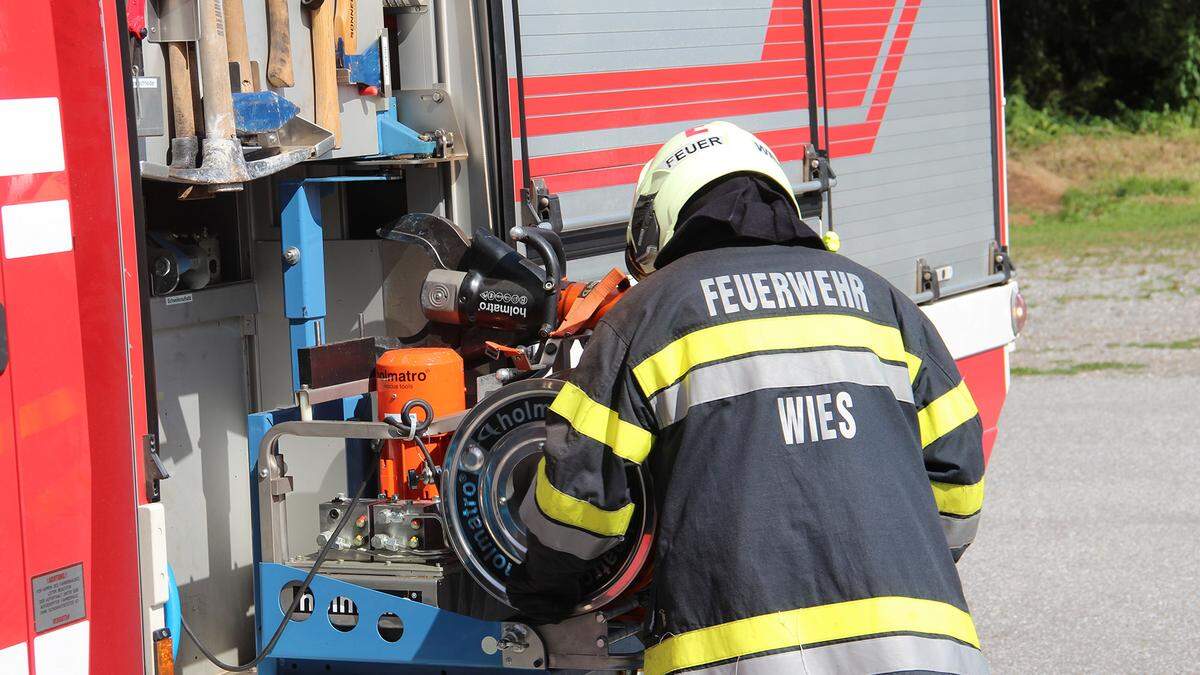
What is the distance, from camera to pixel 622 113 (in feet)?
12.2

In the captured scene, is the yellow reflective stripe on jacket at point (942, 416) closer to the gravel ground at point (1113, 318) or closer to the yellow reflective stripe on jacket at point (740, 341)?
the yellow reflective stripe on jacket at point (740, 341)

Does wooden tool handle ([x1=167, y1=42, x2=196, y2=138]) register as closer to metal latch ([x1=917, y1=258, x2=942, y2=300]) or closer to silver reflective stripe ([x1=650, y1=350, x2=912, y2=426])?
silver reflective stripe ([x1=650, y1=350, x2=912, y2=426])

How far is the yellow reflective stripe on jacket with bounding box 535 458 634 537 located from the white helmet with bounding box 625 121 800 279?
49 cm

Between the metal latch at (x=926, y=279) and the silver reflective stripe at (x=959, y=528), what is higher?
the metal latch at (x=926, y=279)

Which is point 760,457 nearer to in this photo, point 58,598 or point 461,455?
point 461,455

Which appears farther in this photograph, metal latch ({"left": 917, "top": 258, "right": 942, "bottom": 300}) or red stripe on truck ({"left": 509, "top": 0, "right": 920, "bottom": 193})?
metal latch ({"left": 917, "top": 258, "right": 942, "bottom": 300})

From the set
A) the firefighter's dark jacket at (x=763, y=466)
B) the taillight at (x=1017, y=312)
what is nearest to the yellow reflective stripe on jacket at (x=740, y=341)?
the firefighter's dark jacket at (x=763, y=466)

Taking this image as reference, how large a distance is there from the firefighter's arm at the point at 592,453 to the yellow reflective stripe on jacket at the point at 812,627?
26cm

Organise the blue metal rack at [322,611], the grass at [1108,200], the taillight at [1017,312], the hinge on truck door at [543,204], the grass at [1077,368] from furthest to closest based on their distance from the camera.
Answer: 1. the grass at [1108,200]
2. the grass at [1077,368]
3. the taillight at [1017,312]
4. the hinge on truck door at [543,204]
5. the blue metal rack at [322,611]

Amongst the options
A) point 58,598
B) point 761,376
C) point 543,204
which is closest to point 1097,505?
point 543,204

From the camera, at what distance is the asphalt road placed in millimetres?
5188

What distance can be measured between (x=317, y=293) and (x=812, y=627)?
5.07 ft

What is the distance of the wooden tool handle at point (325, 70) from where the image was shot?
3232mm

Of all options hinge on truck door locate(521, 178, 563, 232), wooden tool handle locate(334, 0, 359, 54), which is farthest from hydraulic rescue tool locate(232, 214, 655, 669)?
wooden tool handle locate(334, 0, 359, 54)
